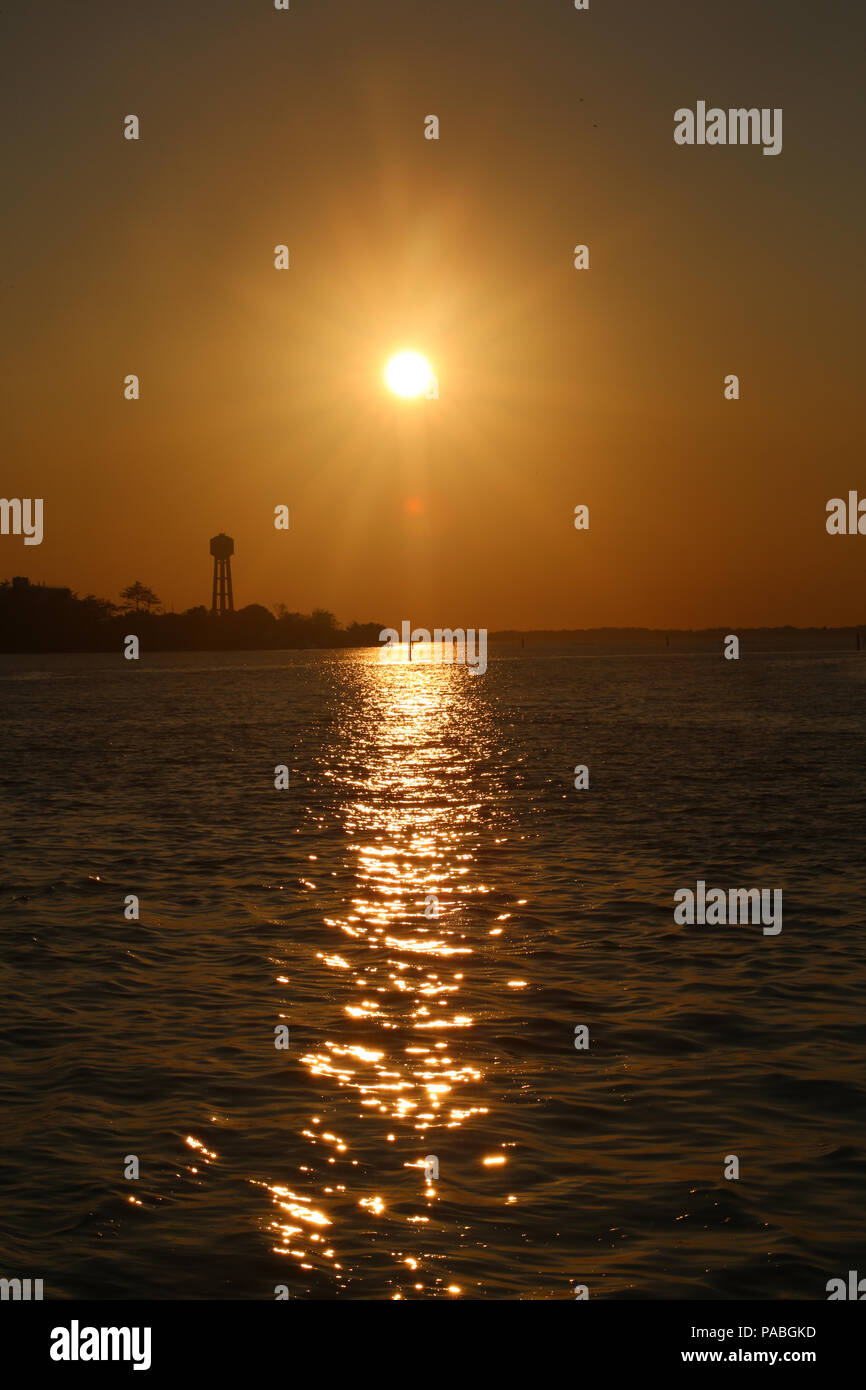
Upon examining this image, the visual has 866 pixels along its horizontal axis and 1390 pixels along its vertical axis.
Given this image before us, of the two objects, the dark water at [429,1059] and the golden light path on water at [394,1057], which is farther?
the golden light path on water at [394,1057]

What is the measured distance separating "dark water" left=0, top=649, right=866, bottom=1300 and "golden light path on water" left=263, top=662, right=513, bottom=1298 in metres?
0.04

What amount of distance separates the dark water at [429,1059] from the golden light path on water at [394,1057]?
4cm

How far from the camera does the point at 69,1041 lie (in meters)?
13.4

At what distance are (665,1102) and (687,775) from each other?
108 ft

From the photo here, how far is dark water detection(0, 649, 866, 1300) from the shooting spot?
8867mm

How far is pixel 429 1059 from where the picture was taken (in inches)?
497

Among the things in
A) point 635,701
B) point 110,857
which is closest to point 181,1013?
point 110,857

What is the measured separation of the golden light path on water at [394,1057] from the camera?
9.09 meters

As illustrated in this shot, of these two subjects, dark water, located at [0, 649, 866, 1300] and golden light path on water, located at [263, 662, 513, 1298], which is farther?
golden light path on water, located at [263, 662, 513, 1298]

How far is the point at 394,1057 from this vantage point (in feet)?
41.6

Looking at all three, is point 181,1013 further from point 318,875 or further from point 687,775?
point 687,775

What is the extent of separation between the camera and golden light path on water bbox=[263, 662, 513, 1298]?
29.8 feet

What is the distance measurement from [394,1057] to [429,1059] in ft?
1.09

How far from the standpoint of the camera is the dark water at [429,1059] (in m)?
8.87
